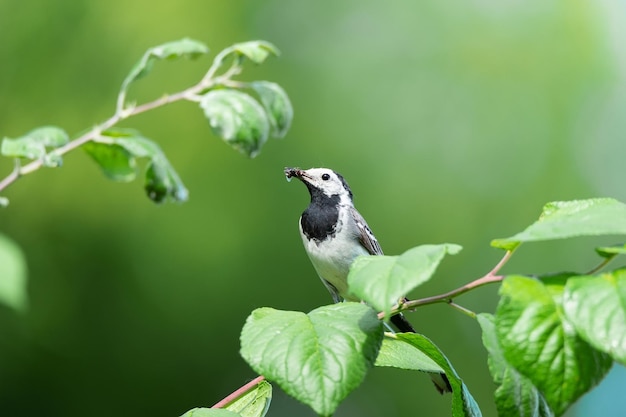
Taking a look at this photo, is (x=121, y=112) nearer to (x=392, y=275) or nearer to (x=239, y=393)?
(x=239, y=393)

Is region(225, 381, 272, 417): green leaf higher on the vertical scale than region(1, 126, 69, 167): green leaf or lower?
lower

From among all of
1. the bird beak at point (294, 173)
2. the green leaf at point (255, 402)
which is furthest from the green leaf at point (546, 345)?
the bird beak at point (294, 173)

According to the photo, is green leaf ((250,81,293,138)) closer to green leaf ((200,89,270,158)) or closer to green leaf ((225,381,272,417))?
green leaf ((200,89,270,158))

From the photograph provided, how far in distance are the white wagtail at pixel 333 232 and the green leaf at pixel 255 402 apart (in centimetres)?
193

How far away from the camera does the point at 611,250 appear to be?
0.88 metres

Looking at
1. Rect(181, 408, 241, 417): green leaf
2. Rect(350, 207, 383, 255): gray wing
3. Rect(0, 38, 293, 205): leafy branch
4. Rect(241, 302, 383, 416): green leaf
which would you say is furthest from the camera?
Rect(350, 207, 383, 255): gray wing

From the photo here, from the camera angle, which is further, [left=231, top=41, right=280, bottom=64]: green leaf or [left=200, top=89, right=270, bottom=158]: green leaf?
[left=231, top=41, right=280, bottom=64]: green leaf

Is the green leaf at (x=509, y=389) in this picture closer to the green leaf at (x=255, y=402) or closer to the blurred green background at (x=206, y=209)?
the green leaf at (x=255, y=402)

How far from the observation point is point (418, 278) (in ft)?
2.80

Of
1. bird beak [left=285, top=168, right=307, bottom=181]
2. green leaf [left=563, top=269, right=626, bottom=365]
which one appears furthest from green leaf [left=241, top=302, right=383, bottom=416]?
bird beak [left=285, top=168, right=307, bottom=181]

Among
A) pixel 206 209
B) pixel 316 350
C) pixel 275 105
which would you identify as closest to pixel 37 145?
pixel 275 105

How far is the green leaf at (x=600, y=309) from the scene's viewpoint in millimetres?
777

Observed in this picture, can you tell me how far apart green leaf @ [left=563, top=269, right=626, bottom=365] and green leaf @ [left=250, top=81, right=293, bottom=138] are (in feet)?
2.84

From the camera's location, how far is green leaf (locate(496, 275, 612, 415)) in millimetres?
823
